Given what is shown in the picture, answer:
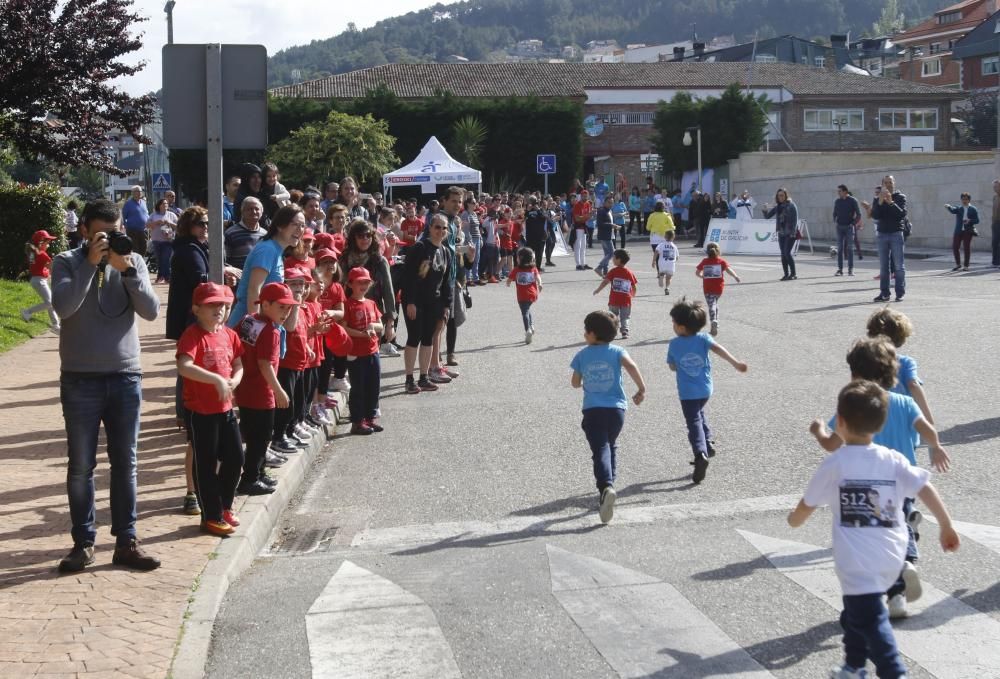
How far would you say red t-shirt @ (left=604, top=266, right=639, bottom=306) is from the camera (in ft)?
51.1

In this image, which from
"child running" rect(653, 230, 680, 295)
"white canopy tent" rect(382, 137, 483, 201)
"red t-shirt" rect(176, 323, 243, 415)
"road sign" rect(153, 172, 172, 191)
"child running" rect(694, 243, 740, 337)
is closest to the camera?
"red t-shirt" rect(176, 323, 243, 415)

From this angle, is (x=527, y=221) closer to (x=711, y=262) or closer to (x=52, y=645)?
(x=711, y=262)

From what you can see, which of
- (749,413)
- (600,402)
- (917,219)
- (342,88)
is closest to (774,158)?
(917,219)

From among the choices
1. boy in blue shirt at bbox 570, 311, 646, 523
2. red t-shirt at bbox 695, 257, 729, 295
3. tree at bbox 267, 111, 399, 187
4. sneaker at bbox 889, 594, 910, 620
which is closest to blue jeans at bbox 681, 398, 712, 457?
boy in blue shirt at bbox 570, 311, 646, 523

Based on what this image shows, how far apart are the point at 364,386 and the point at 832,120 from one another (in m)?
73.9

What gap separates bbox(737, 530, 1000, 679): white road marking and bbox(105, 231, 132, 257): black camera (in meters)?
3.65

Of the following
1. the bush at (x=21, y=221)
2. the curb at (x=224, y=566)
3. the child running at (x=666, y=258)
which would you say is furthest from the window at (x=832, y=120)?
the curb at (x=224, y=566)

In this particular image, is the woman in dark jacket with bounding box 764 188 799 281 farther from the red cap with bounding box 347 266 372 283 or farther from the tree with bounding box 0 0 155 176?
the red cap with bounding box 347 266 372 283

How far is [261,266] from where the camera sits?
8.49m

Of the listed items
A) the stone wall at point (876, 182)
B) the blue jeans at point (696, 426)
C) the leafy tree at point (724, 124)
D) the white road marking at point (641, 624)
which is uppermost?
the leafy tree at point (724, 124)

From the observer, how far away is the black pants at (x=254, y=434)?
7691 millimetres

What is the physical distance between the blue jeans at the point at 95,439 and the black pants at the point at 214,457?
51cm

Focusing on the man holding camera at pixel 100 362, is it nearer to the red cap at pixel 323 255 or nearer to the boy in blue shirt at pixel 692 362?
the boy in blue shirt at pixel 692 362

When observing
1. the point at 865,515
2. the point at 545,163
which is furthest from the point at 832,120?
the point at 865,515
